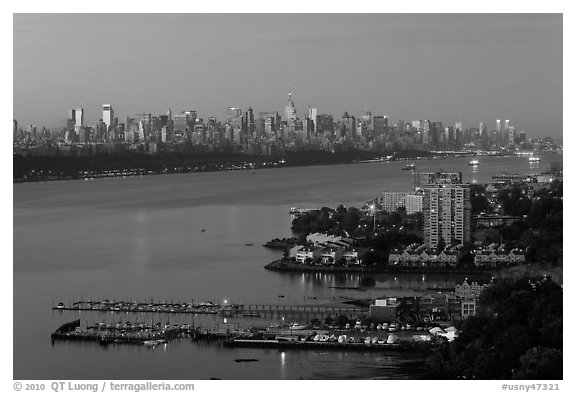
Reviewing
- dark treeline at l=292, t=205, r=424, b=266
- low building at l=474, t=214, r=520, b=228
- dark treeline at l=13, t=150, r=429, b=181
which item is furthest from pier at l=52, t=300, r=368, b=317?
dark treeline at l=13, t=150, r=429, b=181

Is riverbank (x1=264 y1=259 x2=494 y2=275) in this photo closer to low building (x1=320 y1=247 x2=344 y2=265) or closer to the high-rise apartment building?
low building (x1=320 y1=247 x2=344 y2=265)

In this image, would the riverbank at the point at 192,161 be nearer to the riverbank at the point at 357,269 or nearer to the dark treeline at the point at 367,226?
the dark treeline at the point at 367,226

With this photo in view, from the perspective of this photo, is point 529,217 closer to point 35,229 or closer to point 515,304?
point 35,229

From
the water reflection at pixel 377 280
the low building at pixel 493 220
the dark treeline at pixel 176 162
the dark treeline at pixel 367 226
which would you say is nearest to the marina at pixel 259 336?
the water reflection at pixel 377 280

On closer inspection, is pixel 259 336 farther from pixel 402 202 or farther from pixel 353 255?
pixel 402 202

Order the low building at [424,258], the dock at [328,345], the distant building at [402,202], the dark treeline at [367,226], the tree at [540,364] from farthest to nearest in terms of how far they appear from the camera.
Result: 1. the distant building at [402,202]
2. the dark treeline at [367,226]
3. the low building at [424,258]
4. the dock at [328,345]
5. the tree at [540,364]

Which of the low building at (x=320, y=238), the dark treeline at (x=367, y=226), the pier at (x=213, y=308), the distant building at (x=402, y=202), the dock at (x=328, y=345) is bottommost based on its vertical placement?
the dock at (x=328, y=345)

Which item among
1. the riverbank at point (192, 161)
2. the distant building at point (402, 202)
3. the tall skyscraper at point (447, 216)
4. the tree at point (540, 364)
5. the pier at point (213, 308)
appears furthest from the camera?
the riverbank at point (192, 161)
